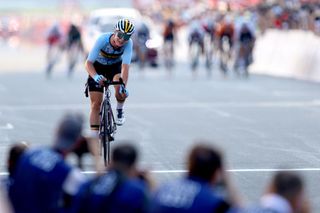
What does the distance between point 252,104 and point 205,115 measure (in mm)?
3031

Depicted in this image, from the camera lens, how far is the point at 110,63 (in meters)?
16.1

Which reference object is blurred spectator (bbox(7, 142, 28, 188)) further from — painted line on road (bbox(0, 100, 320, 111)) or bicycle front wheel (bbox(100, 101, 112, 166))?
painted line on road (bbox(0, 100, 320, 111))

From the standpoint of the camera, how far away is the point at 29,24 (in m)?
78.4

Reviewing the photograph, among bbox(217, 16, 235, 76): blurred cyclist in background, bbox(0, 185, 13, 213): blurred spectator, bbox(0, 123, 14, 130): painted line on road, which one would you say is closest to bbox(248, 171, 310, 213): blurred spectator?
bbox(0, 185, 13, 213): blurred spectator

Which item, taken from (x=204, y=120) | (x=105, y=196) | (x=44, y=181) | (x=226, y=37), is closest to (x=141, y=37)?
(x=226, y=37)

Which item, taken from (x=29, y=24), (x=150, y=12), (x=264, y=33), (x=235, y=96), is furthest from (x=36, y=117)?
(x=29, y=24)

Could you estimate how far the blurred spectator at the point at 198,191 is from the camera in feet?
24.2

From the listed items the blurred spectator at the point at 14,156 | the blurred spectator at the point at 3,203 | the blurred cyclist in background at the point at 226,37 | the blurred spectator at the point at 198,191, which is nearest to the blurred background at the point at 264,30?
the blurred cyclist in background at the point at 226,37

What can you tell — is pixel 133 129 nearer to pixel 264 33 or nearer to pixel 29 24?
pixel 264 33

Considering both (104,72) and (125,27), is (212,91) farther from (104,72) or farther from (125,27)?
(125,27)

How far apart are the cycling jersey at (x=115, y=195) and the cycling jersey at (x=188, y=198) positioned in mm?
158

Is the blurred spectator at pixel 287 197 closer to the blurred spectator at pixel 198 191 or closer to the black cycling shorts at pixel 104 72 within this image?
the blurred spectator at pixel 198 191

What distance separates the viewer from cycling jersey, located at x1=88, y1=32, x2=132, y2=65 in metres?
15.8

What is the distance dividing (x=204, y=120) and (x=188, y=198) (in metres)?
15.7
